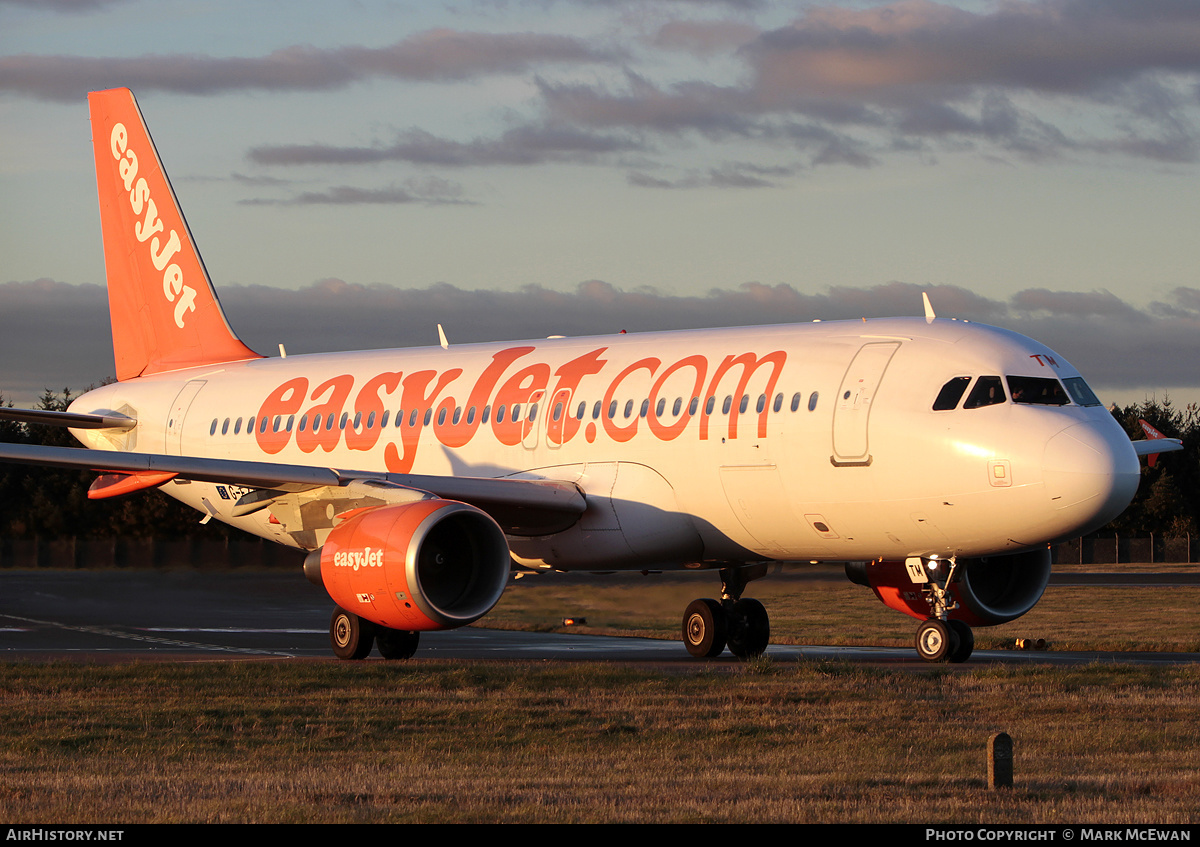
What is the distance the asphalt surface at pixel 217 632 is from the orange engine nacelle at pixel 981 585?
2.32 ft

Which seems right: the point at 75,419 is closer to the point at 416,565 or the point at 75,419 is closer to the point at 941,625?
the point at 416,565

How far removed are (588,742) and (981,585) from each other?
10.7m

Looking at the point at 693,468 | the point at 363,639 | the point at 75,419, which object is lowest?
the point at 363,639

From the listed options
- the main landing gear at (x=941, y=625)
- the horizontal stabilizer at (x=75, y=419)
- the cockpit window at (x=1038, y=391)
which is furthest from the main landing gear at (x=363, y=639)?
the cockpit window at (x=1038, y=391)

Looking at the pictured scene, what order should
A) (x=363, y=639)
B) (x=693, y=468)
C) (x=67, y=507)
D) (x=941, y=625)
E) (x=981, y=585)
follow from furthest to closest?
(x=67, y=507)
(x=981, y=585)
(x=363, y=639)
(x=693, y=468)
(x=941, y=625)

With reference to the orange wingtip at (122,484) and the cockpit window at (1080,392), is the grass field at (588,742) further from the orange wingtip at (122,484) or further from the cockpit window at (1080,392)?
the orange wingtip at (122,484)

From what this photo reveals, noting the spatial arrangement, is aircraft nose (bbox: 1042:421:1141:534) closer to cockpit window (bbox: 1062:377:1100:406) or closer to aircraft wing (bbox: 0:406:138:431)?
cockpit window (bbox: 1062:377:1100:406)

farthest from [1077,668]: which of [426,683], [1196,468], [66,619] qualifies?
[1196,468]

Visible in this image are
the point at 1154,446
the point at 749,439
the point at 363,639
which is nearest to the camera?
the point at 749,439

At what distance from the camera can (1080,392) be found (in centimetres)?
1964

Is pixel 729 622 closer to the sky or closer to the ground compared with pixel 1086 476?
closer to the ground

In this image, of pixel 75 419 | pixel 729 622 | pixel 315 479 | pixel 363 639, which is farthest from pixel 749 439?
pixel 75 419

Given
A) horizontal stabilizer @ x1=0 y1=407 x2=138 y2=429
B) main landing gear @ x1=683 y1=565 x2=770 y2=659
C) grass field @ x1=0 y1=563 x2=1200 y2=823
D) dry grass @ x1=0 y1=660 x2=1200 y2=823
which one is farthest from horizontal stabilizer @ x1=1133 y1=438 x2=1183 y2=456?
horizontal stabilizer @ x1=0 y1=407 x2=138 y2=429

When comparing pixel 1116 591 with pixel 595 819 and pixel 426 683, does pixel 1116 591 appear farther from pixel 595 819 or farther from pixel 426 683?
pixel 595 819
